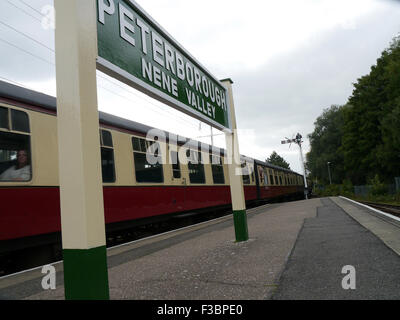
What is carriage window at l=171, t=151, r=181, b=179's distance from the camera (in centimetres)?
946

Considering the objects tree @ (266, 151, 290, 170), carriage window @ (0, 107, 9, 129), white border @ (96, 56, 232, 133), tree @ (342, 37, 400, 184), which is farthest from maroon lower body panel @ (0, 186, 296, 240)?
tree @ (266, 151, 290, 170)

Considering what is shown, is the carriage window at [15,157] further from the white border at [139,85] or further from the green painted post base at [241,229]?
the green painted post base at [241,229]

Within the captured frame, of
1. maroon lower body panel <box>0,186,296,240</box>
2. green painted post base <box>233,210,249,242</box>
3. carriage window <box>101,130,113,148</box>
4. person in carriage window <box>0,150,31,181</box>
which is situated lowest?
green painted post base <box>233,210,249,242</box>

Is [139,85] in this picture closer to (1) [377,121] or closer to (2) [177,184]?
(2) [177,184]

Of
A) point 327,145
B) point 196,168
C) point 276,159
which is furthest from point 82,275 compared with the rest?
point 276,159

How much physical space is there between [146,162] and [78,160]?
19.3ft

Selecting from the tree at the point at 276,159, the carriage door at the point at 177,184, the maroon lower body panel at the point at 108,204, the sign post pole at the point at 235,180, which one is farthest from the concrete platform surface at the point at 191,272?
the tree at the point at 276,159

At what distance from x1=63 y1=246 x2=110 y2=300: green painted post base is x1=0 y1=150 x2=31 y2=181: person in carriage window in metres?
3.05

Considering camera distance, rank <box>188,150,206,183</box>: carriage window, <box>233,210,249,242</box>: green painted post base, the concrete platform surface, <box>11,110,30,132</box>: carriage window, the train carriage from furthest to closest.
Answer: <box>188,150,206,183</box>: carriage window
<box>233,210,249,242</box>: green painted post base
<box>11,110,30,132</box>: carriage window
the train carriage
the concrete platform surface

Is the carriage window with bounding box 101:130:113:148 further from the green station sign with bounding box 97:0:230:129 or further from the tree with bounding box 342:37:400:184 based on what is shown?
the tree with bounding box 342:37:400:184

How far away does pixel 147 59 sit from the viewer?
12.2 ft

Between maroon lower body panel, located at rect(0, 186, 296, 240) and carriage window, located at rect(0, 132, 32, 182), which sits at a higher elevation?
carriage window, located at rect(0, 132, 32, 182)

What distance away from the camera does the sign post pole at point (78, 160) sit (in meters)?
2.38

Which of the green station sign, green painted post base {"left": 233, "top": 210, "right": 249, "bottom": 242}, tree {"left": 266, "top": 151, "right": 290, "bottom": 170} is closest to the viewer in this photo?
the green station sign
